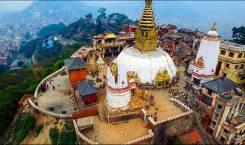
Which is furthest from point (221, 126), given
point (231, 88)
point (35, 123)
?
point (35, 123)

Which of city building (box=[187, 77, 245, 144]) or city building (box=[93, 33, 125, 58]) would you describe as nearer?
city building (box=[187, 77, 245, 144])

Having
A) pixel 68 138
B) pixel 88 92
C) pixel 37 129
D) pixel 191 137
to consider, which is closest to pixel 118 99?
pixel 88 92

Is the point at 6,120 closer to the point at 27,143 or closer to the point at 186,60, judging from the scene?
the point at 27,143

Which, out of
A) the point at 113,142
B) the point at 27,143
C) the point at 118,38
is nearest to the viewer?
the point at 113,142

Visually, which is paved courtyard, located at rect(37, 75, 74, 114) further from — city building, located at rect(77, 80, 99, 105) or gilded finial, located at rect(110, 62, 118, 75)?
gilded finial, located at rect(110, 62, 118, 75)

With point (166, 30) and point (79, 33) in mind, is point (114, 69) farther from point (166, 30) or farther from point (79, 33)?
point (79, 33)

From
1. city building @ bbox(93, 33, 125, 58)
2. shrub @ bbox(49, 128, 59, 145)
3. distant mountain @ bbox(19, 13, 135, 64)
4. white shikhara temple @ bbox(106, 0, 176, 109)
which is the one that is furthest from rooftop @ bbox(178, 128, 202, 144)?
distant mountain @ bbox(19, 13, 135, 64)
